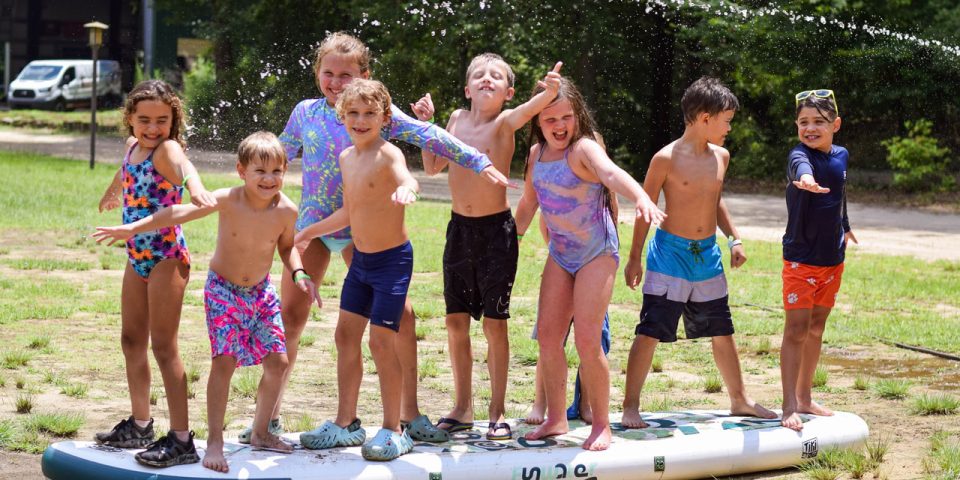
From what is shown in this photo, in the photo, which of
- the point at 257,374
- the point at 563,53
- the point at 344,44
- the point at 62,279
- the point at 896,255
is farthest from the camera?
the point at 563,53

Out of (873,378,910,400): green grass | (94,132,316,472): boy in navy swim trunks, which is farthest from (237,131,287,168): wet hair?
(873,378,910,400): green grass

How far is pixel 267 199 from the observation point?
15.6ft

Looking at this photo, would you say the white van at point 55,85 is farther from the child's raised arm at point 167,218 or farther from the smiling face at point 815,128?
the child's raised arm at point 167,218

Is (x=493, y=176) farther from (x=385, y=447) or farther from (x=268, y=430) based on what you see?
(x=268, y=430)

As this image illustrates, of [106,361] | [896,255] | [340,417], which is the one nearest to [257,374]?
[106,361]

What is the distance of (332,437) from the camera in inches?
194

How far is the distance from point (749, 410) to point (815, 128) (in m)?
1.34

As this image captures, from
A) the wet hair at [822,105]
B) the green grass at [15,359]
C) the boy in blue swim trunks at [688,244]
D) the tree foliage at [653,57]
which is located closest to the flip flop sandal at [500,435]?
the boy in blue swim trunks at [688,244]

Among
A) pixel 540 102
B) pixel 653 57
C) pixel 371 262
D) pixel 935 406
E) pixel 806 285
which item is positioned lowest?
pixel 935 406

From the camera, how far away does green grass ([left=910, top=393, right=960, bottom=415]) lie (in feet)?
20.2

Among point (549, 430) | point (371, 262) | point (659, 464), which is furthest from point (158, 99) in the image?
point (659, 464)

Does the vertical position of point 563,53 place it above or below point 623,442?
above

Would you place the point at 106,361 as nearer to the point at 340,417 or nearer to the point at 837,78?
the point at 340,417

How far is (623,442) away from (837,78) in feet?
57.5
